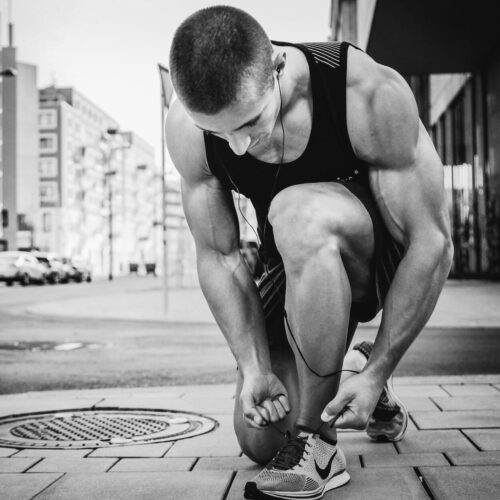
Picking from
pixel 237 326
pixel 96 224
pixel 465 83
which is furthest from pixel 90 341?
pixel 96 224

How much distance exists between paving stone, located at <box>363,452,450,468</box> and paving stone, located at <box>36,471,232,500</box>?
1.58ft

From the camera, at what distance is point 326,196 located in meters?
2.34

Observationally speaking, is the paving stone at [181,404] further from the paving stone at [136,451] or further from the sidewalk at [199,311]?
the sidewalk at [199,311]

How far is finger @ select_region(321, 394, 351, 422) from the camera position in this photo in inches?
86.0

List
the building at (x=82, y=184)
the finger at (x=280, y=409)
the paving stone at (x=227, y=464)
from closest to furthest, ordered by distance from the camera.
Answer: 1. the finger at (x=280, y=409)
2. the paving stone at (x=227, y=464)
3. the building at (x=82, y=184)

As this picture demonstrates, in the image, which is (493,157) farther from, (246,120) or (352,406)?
(246,120)

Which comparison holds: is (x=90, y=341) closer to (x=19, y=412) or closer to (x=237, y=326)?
(x=19, y=412)

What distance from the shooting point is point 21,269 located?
34875 mm

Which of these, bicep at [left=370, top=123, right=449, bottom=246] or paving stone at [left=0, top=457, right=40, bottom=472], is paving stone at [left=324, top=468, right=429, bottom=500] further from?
paving stone at [left=0, top=457, right=40, bottom=472]

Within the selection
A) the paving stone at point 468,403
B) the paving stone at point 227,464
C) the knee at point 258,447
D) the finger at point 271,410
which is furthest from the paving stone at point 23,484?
the paving stone at point 468,403

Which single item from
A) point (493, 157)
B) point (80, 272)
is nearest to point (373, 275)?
point (493, 157)

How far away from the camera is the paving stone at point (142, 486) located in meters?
2.26

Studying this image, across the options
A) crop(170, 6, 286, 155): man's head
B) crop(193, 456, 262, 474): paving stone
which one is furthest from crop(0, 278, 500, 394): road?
crop(170, 6, 286, 155): man's head

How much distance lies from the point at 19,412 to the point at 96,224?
88255 mm
